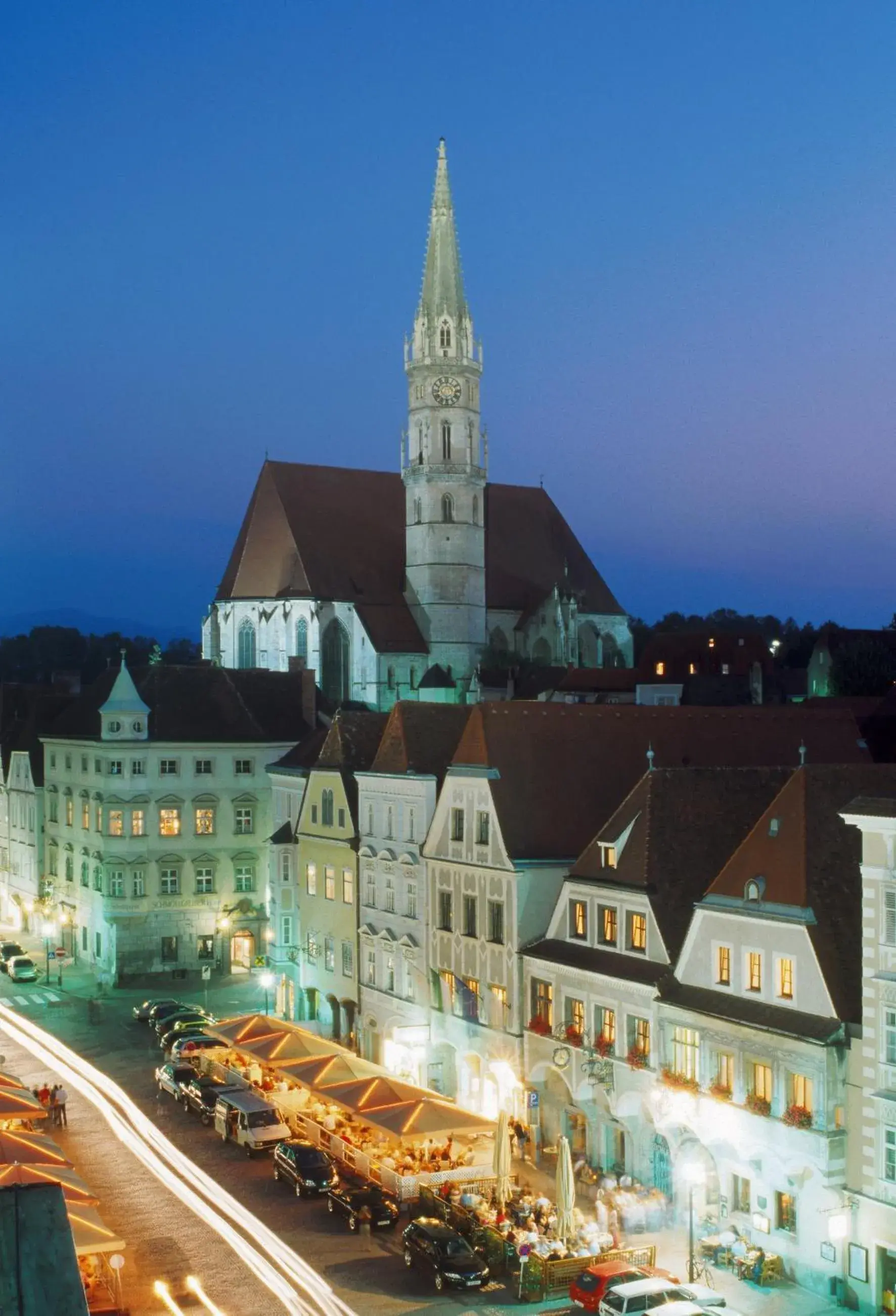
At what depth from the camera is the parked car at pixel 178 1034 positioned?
53000 mm

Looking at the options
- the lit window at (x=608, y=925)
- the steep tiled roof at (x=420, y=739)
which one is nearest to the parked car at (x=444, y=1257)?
the lit window at (x=608, y=925)

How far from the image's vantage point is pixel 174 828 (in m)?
73.2

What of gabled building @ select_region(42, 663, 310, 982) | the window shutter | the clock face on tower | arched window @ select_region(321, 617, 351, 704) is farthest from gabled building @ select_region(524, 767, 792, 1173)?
the clock face on tower

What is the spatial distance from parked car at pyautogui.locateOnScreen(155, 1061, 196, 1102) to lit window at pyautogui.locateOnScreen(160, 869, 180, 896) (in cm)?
2456

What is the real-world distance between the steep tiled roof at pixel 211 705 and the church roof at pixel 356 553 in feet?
141

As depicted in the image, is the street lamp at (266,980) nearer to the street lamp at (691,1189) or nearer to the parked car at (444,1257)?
the parked car at (444,1257)

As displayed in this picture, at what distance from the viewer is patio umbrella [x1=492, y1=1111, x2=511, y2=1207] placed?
3512 centimetres

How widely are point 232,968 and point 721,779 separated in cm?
3836

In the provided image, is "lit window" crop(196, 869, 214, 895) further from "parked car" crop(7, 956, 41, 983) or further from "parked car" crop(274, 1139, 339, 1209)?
"parked car" crop(274, 1139, 339, 1209)

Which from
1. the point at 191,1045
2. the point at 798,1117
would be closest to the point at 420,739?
the point at 191,1045

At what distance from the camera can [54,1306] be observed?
33.8 feet

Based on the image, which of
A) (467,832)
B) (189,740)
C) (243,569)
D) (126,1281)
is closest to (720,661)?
(243,569)

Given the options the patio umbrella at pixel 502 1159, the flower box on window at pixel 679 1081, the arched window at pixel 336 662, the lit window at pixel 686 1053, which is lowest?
the patio umbrella at pixel 502 1159

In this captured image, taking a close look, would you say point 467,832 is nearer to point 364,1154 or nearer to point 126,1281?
point 364,1154
